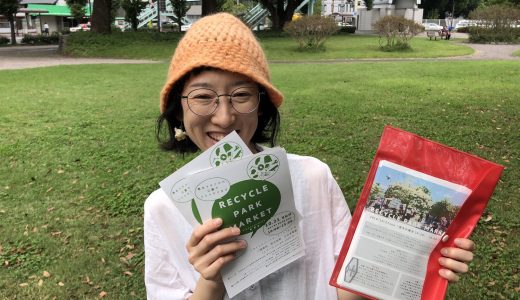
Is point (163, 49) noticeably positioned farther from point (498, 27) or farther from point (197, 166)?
point (197, 166)

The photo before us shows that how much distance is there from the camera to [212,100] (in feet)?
4.32

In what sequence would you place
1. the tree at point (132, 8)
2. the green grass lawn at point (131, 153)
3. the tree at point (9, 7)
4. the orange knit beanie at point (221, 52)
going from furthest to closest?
the tree at point (132, 8), the tree at point (9, 7), the green grass lawn at point (131, 153), the orange knit beanie at point (221, 52)

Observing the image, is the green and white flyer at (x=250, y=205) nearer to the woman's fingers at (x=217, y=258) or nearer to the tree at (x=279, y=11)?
the woman's fingers at (x=217, y=258)

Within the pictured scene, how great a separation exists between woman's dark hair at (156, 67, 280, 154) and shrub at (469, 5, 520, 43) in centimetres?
2847

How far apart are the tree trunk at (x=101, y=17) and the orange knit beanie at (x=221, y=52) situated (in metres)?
23.2

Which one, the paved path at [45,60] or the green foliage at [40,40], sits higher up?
the green foliage at [40,40]

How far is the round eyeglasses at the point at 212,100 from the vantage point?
131 cm

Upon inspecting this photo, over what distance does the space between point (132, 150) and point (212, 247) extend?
5.41 metres

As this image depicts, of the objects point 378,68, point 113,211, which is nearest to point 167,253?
point 113,211

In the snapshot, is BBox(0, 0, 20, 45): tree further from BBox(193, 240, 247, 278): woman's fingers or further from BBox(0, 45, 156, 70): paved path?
BBox(193, 240, 247, 278): woman's fingers

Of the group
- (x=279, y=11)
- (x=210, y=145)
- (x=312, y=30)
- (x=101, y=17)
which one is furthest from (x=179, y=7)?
(x=210, y=145)

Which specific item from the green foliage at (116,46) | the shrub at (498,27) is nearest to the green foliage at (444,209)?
the green foliage at (116,46)

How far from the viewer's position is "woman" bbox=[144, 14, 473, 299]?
1.31 metres

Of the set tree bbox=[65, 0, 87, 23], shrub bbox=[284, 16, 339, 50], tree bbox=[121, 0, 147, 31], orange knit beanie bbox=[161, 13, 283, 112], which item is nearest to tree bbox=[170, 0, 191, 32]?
tree bbox=[121, 0, 147, 31]
